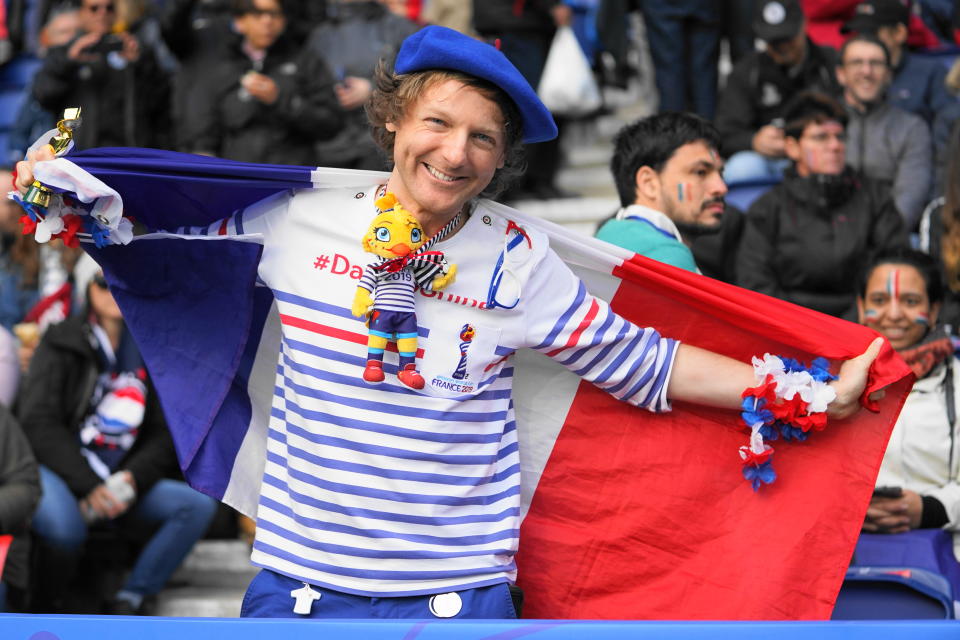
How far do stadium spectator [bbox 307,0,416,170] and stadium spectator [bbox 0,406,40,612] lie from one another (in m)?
2.71

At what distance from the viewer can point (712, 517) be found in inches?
137

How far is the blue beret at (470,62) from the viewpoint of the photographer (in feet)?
9.53

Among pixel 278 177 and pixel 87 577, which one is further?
pixel 87 577

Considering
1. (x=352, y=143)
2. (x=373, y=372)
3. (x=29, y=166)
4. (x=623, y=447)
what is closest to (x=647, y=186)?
(x=623, y=447)

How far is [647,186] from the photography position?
4.23m

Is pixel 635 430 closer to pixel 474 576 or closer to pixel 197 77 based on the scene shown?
pixel 474 576

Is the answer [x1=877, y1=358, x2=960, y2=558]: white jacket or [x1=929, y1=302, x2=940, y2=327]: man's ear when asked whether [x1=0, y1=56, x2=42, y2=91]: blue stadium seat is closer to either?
[x1=929, y1=302, x2=940, y2=327]: man's ear

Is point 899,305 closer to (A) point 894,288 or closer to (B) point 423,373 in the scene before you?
(A) point 894,288

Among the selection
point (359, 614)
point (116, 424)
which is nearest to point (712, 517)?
point (359, 614)

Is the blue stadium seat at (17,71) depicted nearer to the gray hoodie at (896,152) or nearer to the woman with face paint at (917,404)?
the gray hoodie at (896,152)

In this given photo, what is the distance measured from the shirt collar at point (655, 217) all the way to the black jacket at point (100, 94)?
456cm

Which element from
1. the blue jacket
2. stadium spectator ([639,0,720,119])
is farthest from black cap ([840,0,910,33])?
stadium spectator ([639,0,720,119])

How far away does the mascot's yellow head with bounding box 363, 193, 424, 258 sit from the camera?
2971mm

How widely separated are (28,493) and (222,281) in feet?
6.59
